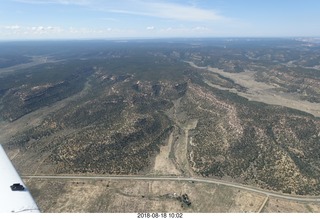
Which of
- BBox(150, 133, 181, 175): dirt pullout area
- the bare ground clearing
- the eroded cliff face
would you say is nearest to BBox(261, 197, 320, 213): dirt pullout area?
the bare ground clearing

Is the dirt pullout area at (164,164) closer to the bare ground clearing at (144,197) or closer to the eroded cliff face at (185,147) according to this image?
the eroded cliff face at (185,147)

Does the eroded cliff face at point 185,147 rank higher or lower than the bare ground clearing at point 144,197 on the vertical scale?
lower

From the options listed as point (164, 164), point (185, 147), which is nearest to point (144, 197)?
point (164, 164)

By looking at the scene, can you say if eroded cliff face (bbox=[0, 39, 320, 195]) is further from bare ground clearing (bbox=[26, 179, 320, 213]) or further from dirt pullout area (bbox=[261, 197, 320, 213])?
bare ground clearing (bbox=[26, 179, 320, 213])

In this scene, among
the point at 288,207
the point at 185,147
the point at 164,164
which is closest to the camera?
the point at 288,207

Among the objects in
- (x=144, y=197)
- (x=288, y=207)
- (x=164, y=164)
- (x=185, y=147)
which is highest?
(x=288, y=207)

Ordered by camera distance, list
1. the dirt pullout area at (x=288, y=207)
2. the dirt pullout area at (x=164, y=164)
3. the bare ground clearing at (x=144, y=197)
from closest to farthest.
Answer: the dirt pullout area at (x=288, y=207) < the bare ground clearing at (x=144, y=197) < the dirt pullout area at (x=164, y=164)

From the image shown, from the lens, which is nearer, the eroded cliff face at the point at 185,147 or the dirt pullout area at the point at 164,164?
the eroded cliff face at the point at 185,147

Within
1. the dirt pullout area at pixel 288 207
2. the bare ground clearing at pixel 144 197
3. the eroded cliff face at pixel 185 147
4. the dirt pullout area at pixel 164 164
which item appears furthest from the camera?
the dirt pullout area at pixel 164 164

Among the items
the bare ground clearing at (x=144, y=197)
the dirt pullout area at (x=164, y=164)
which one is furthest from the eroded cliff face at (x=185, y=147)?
the bare ground clearing at (x=144, y=197)

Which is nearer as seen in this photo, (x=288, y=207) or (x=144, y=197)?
(x=288, y=207)

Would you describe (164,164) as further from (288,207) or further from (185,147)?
(288,207)

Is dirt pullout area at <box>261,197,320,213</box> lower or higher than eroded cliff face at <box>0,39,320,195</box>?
higher
